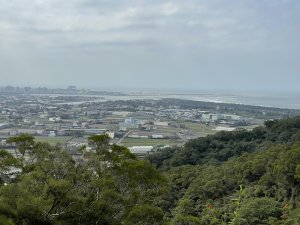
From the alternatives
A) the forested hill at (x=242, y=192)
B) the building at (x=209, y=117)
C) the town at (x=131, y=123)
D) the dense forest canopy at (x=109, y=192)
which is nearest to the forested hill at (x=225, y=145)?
the town at (x=131, y=123)

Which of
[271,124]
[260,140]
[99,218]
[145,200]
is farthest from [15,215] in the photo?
[271,124]

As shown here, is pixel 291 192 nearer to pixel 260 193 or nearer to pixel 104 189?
pixel 260 193

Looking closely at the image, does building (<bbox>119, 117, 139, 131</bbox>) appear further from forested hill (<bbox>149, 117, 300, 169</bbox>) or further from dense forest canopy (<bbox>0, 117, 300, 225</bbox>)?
dense forest canopy (<bbox>0, 117, 300, 225</bbox>)

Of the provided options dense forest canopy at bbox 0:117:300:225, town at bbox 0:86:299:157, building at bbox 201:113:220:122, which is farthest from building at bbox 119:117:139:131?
dense forest canopy at bbox 0:117:300:225

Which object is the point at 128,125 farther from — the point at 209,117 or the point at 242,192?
the point at 242,192

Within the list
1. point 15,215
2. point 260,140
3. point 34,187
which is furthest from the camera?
point 260,140

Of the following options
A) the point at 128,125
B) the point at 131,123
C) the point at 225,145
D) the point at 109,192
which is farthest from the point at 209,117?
the point at 109,192

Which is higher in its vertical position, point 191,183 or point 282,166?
point 282,166

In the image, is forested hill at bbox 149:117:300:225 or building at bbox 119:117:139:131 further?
building at bbox 119:117:139:131
